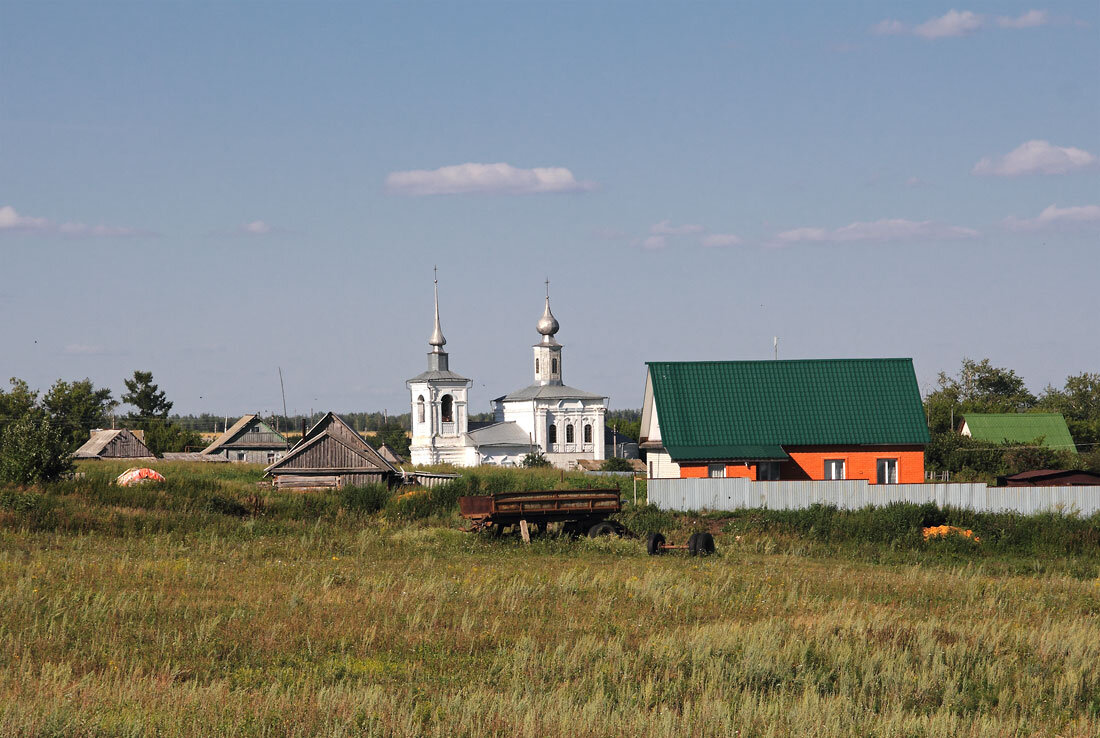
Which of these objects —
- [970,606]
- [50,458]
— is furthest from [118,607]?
[50,458]

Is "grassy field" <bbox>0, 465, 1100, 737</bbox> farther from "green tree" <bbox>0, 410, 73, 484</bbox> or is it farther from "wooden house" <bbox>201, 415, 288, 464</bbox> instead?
"wooden house" <bbox>201, 415, 288, 464</bbox>

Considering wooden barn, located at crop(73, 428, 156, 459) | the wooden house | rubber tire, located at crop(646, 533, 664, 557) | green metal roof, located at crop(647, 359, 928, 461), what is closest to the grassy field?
rubber tire, located at crop(646, 533, 664, 557)

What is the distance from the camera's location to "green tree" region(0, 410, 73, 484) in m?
39.7

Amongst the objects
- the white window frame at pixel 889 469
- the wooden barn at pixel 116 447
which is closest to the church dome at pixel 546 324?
the wooden barn at pixel 116 447

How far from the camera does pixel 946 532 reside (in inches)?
1261

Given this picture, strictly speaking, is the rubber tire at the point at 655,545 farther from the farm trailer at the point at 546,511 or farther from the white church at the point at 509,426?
the white church at the point at 509,426

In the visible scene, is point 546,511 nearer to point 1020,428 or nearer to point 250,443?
point 1020,428

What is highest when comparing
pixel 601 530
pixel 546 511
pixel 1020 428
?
pixel 1020 428

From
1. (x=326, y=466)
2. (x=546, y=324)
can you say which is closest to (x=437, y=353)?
(x=546, y=324)

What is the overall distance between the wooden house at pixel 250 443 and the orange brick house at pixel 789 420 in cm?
6545

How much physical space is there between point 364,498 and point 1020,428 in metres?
62.3

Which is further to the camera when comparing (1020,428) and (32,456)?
(1020,428)

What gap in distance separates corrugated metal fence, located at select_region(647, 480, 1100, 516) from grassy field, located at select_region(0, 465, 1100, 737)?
8.07m

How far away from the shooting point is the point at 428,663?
14.3m
